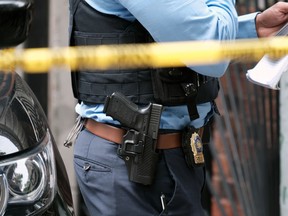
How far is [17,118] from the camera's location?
7.93 feet

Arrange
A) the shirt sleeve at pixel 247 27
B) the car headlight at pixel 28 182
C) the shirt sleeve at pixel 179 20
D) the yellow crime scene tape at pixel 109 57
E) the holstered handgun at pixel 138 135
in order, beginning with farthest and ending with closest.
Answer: the shirt sleeve at pixel 247 27 → the holstered handgun at pixel 138 135 → the shirt sleeve at pixel 179 20 → the car headlight at pixel 28 182 → the yellow crime scene tape at pixel 109 57

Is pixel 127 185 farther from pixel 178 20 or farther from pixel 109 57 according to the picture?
pixel 109 57

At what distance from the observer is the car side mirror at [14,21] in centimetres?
205

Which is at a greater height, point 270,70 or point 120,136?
point 270,70

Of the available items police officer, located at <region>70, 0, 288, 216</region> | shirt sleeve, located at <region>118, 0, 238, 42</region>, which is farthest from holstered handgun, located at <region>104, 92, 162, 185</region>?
shirt sleeve, located at <region>118, 0, 238, 42</region>

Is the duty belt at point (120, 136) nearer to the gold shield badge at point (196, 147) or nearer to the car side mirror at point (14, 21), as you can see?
the gold shield badge at point (196, 147)

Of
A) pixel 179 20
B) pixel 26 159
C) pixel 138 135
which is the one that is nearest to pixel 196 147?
pixel 138 135

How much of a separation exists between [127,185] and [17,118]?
45 centimetres

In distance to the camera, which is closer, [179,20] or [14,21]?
[14,21]

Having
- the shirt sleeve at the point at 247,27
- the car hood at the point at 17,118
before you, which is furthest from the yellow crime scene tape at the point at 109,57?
the shirt sleeve at the point at 247,27

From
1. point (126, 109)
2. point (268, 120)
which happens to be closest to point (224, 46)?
point (126, 109)

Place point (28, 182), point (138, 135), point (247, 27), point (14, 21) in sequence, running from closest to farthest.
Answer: point (14, 21)
point (28, 182)
point (138, 135)
point (247, 27)

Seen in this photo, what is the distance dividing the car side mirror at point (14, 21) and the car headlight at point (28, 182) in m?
0.40

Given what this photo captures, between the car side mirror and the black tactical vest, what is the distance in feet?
1.60
